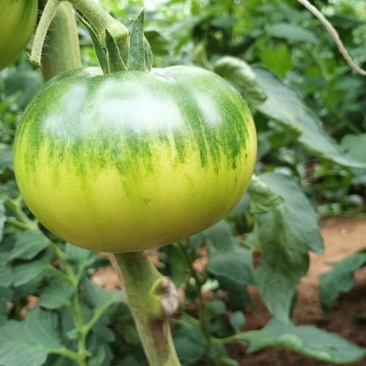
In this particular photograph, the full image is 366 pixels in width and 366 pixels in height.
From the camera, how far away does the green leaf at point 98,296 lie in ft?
2.57

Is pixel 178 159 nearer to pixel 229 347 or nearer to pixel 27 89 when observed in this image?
pixel 27 89

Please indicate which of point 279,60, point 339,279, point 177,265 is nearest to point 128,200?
point 177,265

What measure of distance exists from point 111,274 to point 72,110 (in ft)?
4.77

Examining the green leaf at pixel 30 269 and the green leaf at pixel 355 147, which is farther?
the green leaf at pixel 355 147

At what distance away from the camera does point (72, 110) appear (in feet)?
1.28

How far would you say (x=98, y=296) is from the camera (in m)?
0.81

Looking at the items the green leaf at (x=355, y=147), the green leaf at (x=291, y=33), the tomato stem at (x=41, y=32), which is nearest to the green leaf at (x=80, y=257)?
the tomato stem at (x=41, y=32)

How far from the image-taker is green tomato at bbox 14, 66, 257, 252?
1.23 feet

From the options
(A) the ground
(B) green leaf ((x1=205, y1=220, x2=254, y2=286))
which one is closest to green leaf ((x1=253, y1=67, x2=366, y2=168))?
(B) green leaf ((x1=205, y1=220, x2=254, y2=286))

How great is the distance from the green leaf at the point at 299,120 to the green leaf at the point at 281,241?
8 centimetres

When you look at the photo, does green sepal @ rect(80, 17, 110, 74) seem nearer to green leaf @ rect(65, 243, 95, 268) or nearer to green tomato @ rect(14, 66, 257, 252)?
green tomato @ rect(14, 66, 257, 252)

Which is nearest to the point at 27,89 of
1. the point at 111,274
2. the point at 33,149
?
the point at 33,149

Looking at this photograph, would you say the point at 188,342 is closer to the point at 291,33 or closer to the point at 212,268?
the point at 212,268

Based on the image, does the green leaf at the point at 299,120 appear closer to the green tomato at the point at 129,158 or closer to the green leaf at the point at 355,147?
the green leaf at the point at 355,147
